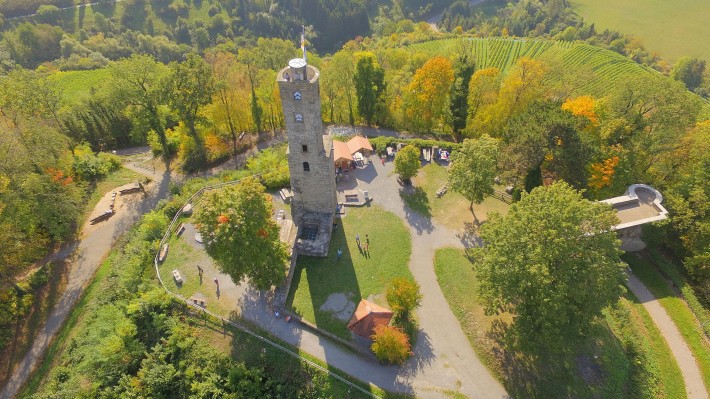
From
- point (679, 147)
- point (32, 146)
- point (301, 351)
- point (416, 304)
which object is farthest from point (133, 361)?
point (679, 147)

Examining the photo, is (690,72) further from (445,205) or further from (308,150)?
(308,150)

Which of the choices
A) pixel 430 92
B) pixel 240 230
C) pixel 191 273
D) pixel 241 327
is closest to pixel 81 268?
pixel 191 273

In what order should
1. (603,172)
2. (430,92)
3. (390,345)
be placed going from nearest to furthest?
(390,345) < (603,172) < (430,92)

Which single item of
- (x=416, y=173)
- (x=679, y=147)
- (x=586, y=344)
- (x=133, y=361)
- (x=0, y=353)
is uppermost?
(x=679, y=147)

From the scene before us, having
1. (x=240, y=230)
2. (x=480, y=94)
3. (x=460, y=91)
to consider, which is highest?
(x=460, y=91)

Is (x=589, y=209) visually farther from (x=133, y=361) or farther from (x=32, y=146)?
(x=32, y=146)

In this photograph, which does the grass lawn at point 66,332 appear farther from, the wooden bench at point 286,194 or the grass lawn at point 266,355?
the wooden bench at point 286,194
